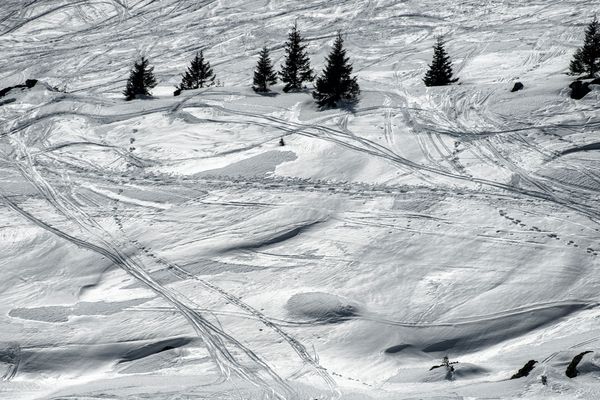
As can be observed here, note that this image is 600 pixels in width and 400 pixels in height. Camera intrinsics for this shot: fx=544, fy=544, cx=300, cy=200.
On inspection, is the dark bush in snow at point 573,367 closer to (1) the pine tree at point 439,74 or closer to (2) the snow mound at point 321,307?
(2) the snow mound at point 321,307

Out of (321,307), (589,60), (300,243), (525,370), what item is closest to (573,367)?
(525,370)

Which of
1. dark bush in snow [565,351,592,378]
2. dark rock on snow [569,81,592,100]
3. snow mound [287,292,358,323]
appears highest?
dark rock on snow [569,81,592,100]

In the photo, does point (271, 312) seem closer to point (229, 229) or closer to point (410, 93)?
point (229, 229)

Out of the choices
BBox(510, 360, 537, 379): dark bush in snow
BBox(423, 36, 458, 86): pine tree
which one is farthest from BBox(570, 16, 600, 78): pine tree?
BBox(510, 360, 537, 379): dark bush in snow

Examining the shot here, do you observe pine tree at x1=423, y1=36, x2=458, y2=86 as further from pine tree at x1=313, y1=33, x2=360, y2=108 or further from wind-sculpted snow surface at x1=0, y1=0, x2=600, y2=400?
pine tree at x1=313, y1=33, x2=360, y2=108

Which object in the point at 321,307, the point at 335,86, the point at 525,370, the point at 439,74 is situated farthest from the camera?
the point at 439,74

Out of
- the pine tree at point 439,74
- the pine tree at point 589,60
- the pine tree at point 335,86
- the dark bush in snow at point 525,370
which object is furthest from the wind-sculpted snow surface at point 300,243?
the pine tree at point 589,60

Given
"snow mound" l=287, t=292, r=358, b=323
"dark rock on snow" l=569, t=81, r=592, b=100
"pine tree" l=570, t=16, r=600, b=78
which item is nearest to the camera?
"snow mound" l=287, t=292, r=358, b=323

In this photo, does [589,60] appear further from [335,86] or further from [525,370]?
[525,370]
